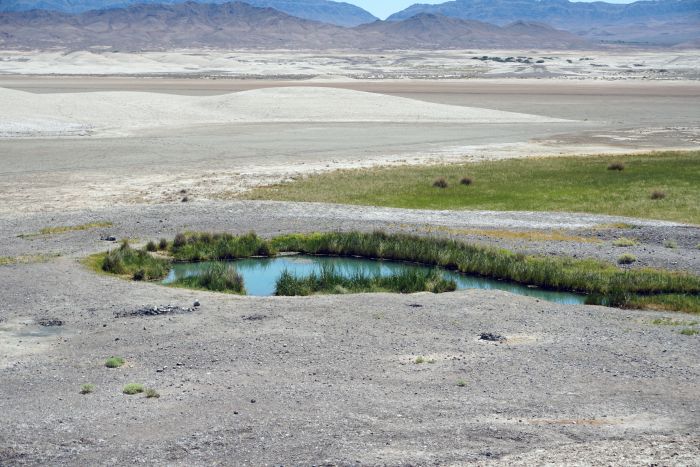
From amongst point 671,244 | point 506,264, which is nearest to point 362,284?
point 506,264

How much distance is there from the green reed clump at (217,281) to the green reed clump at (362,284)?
2.80 ft

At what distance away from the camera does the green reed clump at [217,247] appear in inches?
913

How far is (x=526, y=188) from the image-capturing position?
34.1 m

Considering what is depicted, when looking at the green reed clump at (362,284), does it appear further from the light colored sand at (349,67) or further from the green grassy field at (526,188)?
the light colored sand at (349,67)

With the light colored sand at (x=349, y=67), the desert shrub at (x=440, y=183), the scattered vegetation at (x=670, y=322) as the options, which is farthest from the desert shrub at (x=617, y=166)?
the light colored sand at (x=349, y=67)

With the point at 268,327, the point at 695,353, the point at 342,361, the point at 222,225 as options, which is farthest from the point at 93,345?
the point at 222,225

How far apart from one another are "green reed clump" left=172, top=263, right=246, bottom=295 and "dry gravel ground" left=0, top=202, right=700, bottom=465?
936 mm

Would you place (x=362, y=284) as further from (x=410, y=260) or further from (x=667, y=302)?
(x=667, y=302)

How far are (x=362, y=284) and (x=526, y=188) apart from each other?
1569 cm

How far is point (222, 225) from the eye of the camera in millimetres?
26359

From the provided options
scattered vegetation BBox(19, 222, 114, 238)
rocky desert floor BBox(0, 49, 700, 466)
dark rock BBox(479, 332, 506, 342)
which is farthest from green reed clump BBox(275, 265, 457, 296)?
scattered vegetation BBox(19, 222, 114, 238)

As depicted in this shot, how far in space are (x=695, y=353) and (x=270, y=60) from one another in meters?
178

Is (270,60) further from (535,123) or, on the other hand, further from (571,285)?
(571,285)

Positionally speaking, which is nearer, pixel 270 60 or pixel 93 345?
pixel 93 345
